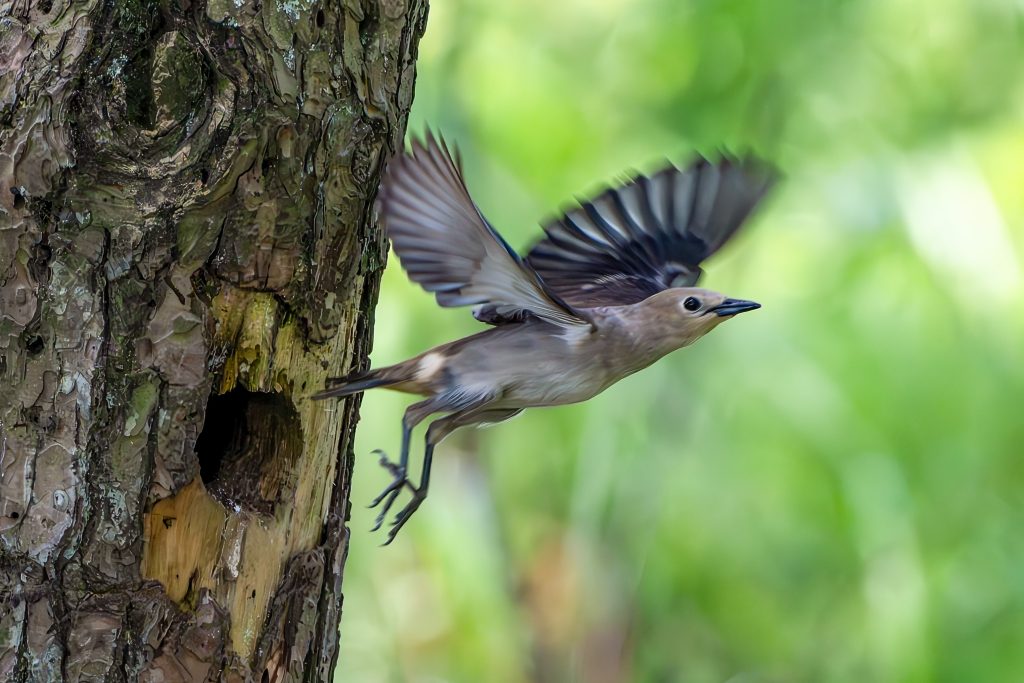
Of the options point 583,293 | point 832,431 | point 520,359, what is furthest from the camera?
point 832,431

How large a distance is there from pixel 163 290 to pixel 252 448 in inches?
18.3

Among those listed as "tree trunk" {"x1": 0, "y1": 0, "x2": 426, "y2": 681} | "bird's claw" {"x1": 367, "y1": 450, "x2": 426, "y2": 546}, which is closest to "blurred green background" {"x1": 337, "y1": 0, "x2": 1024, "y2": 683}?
"bird's claw" {"x1": 367, "y1": 450, "x2": 426, "y2": 546}

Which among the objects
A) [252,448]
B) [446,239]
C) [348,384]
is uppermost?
[446,239]

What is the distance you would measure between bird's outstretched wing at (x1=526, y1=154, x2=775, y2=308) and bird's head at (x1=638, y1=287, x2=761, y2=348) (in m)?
0.37

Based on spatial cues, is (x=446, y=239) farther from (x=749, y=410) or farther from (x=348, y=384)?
(x=749, y=410)

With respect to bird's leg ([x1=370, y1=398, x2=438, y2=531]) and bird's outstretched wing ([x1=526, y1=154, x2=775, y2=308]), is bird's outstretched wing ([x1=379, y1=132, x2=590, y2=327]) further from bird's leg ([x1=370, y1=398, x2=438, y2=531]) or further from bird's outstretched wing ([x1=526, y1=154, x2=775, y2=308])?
bird's outstretched wing ([x1=526, y1=154, x2=775, y2=308])

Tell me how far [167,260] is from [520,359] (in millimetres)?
936

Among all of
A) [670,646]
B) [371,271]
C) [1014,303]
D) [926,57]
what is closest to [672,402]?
[670,646]

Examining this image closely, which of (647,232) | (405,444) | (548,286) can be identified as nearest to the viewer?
(548,286)

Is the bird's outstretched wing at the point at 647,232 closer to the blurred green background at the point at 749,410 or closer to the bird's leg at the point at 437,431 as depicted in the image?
the bird's leg at the point at 437,431

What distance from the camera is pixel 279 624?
2.61 m

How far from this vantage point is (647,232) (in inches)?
142

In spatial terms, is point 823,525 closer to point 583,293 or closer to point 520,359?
point 583,293

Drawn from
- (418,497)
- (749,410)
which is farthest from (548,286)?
(749,410)
